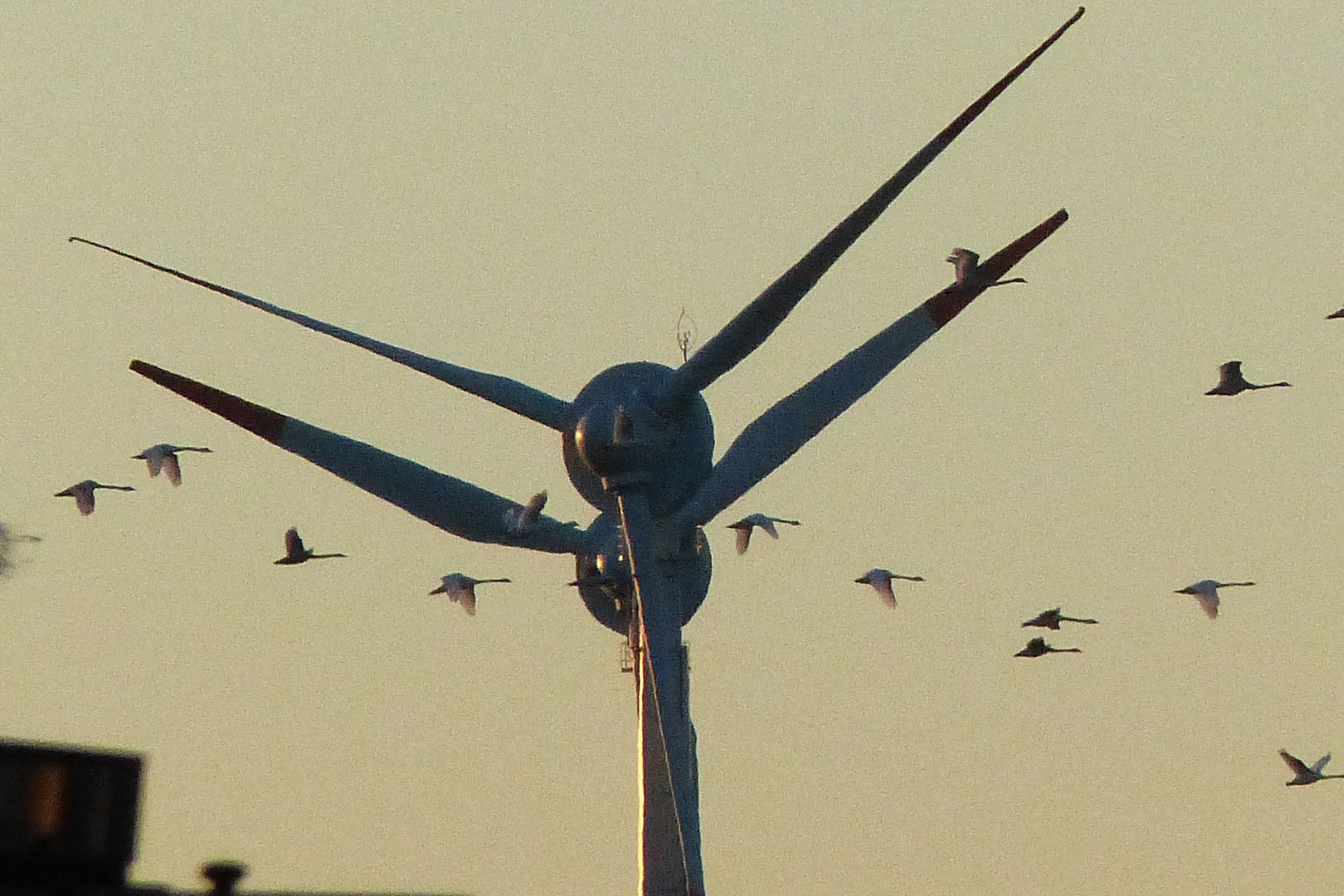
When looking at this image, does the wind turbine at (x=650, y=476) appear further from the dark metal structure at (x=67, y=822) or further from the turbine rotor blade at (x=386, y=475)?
the dark metal structure at (x=67, y=822)

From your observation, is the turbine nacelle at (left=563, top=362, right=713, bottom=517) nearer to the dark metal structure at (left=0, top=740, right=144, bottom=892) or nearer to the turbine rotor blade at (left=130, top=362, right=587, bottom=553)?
the turbine rotor blade at (left=130, top=362, right=587, bottom=553)

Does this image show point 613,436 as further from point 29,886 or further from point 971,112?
point 29,886

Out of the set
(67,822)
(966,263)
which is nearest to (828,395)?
(966,263)

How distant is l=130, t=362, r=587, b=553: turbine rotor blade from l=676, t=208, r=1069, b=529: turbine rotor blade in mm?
5870

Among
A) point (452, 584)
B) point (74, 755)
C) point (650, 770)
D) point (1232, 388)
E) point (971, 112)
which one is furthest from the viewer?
point (452, 584)

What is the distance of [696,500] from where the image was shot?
125 metres

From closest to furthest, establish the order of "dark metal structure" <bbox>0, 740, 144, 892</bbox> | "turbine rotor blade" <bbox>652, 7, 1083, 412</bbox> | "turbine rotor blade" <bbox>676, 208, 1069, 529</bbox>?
"dark metal structure" <bbox>0, 740, 144, 892</bbox> → "turbine rotor blade" <bbox>652, 7, 1083, 412</bbox> → "turbine rotor blade" <bbox>676, 208, 1069, 529</bbox>

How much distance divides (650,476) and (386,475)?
32.1ft

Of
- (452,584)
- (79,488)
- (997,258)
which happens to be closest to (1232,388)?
(997,258)

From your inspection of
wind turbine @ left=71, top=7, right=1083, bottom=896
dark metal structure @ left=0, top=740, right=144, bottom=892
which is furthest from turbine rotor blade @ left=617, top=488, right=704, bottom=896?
dark metal structure @ left=0, top=740, right=144, bottom=892

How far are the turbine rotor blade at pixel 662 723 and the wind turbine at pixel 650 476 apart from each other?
66mm

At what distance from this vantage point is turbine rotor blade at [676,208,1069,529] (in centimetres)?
12444

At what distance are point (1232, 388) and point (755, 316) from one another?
1676 cm

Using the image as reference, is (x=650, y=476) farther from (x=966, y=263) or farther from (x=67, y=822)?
(x=67, y=822)
